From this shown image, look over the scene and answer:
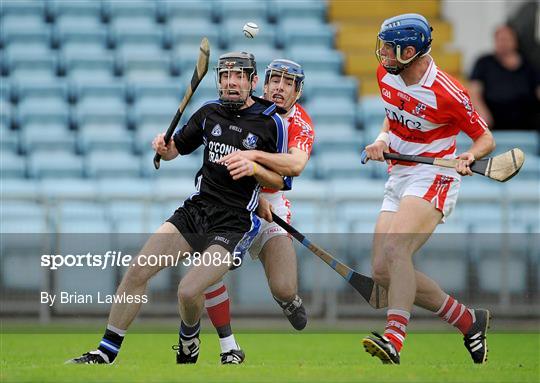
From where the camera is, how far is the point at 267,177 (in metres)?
7.30

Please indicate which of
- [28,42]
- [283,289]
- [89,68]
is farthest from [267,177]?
[28,42]

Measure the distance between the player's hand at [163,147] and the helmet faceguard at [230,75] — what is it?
454 millimetres

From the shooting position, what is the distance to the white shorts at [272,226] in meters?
8.13

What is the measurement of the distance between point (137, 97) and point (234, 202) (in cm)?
601

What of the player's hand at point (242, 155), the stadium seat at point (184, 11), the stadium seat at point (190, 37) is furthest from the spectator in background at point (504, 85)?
the player's hand at point (242, 155)

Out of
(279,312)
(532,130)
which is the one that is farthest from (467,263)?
(532,130)

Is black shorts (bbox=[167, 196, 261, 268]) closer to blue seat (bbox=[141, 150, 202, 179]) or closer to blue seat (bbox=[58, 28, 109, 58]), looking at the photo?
blue seat (bbox=[141, 150, 202, 179])

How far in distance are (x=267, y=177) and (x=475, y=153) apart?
4.29ft

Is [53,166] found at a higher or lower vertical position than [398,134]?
lower

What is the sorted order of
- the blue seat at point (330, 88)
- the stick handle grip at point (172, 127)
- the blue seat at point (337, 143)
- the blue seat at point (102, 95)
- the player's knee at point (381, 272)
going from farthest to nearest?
1. the blue seat at point (330, 88)
2. the blue seat at point (102, 95)
3. the blue seat at point (337, 143)
4. the player's knee at point (381, 272)
5. the stick handle grip at point (172, 127)

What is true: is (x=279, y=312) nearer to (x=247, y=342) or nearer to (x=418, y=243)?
(x=247, y=342)

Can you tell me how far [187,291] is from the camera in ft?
23.5

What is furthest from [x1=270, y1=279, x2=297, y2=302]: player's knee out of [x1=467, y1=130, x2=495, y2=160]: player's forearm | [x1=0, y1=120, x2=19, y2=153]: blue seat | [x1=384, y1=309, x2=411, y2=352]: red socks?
[x1=0, y1=120, x2=19, y2=153]: blue seat

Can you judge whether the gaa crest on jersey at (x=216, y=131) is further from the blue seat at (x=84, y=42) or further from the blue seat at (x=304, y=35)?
the blue seat at (x=304, y=35)
